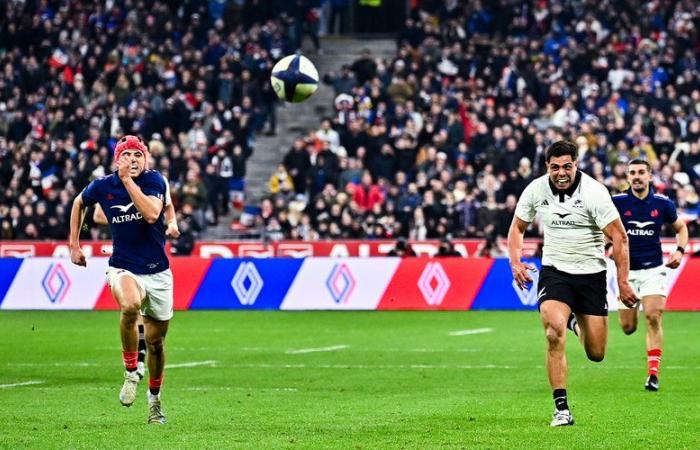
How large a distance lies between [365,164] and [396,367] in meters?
17.3

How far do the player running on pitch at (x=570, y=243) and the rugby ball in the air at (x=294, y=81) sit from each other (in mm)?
7875

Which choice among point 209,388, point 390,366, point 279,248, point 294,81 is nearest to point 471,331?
point 390,366

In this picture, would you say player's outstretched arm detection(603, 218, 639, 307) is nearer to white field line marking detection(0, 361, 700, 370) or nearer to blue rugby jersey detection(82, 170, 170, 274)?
blue rugby jersey detection(82, 170, 170, 274)

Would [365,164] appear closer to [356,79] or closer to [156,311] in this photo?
[356,79]

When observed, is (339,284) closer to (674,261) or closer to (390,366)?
(390,366)

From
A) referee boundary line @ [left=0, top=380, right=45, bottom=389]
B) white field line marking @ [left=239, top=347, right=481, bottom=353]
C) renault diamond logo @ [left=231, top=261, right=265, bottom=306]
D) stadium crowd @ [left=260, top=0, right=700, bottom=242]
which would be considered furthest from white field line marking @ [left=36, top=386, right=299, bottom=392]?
stadium crowd @ [left=260, top=0, right=700, bottom=242]

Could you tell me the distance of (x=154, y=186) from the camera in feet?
42.2

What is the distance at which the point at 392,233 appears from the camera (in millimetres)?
32500

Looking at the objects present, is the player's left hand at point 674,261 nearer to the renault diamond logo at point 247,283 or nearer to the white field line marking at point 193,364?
the white field line marking at point 193,364

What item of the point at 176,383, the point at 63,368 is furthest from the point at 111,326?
the point at 176,383

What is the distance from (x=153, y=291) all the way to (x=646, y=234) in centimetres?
625

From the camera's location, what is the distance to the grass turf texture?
37.3 feet

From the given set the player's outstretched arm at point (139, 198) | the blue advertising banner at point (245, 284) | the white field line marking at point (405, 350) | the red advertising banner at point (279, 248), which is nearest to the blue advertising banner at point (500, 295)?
the red advertising banner at point (279, 248)

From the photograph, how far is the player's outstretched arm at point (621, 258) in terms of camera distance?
11922mm
